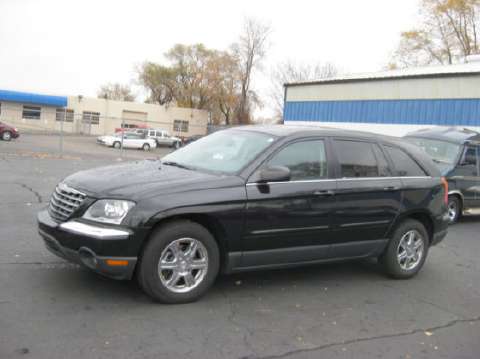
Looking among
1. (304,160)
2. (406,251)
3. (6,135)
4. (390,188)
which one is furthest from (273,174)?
(6,135)

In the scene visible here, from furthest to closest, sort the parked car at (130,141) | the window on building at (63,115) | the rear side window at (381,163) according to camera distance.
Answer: the parked car at (130,141), the window on building at (63,115), the rear side window at (381,163)

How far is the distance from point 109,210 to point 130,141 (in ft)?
120

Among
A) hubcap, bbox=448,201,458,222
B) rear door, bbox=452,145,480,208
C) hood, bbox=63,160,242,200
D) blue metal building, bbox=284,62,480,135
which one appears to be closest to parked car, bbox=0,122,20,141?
blue metal building, bbox=284,62,480,135

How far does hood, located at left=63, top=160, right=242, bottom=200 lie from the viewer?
446 cm

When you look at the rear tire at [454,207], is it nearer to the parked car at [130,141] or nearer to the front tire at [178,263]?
the front tire at [178,263]

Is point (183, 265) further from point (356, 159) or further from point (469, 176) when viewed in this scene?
point (469, 176)

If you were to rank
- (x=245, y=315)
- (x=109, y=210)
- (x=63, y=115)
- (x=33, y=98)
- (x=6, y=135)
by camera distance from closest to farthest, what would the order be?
(x=109, y=210)
(x=245, y=315)
(x=63, y=115)
(x=6, y=135)
(x=33, y=98)

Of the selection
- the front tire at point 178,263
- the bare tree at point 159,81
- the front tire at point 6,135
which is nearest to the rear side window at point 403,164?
the front tire at point 178,263

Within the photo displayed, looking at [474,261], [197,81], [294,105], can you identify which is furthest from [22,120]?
[474,261]

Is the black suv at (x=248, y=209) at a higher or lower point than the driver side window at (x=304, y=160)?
lower

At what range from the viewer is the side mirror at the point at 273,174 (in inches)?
192

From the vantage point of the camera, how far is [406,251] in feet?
20.4

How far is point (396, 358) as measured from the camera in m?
3.98

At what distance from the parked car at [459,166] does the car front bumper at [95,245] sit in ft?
25.8
